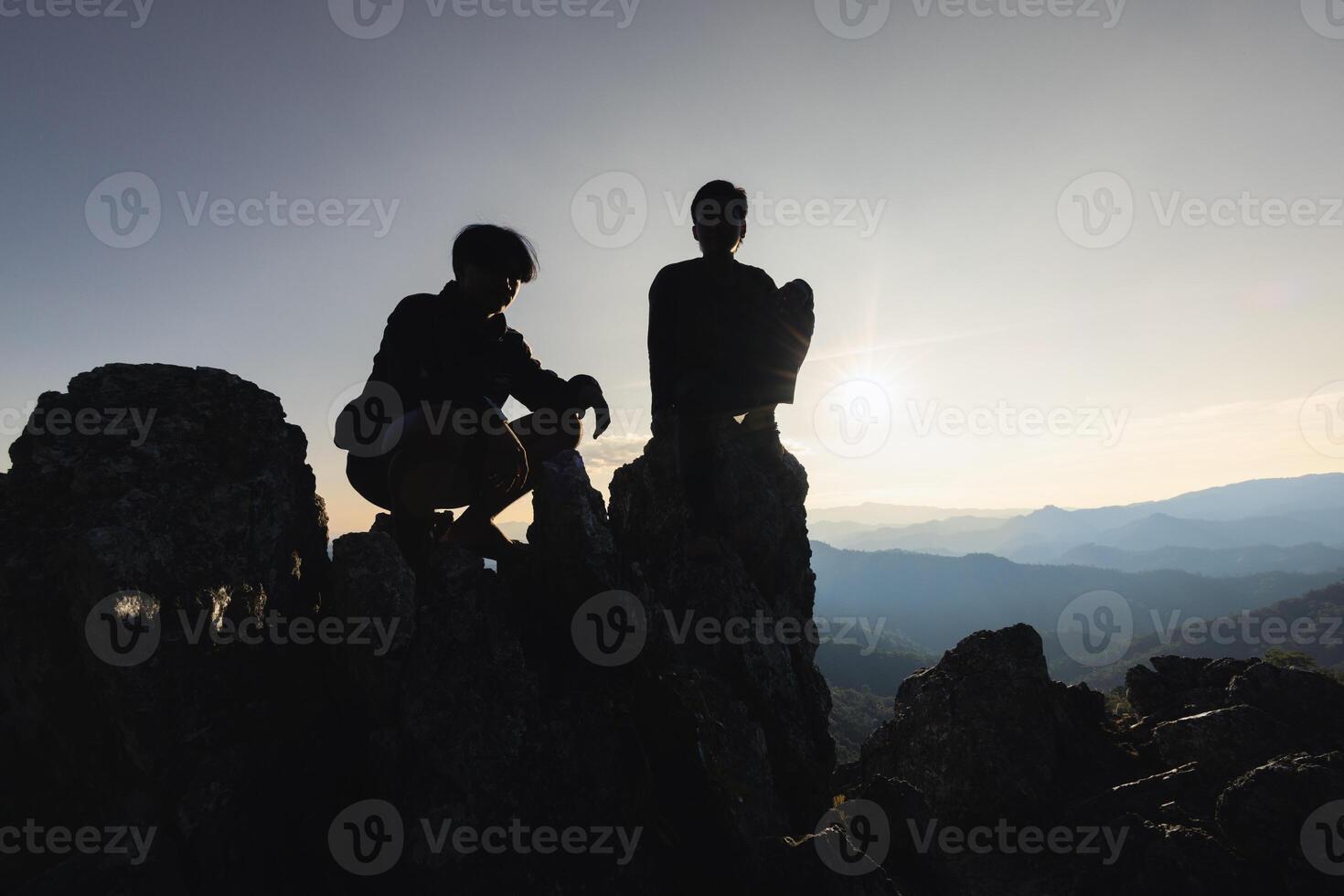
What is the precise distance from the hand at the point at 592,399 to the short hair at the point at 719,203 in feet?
12.6

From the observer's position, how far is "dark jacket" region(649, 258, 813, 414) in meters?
10.0

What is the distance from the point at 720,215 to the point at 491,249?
14.1 ft

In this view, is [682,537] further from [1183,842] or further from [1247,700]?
[1247,700]

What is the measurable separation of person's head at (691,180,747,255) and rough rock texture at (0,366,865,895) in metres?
5.04

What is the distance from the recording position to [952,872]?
327 inches

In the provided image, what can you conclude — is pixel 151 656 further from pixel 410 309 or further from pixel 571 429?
pixel 571 429

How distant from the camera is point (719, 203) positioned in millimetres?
9789

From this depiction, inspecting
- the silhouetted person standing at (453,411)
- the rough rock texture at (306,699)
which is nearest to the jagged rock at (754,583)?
the rough rock texture at (306,699)

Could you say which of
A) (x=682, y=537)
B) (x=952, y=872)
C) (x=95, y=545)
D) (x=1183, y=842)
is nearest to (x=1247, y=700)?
(x=1183, y=842)

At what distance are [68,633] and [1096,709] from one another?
1546cm

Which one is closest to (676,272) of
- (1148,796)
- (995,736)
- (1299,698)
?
(995,736)

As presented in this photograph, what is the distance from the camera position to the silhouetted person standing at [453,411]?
6535mm

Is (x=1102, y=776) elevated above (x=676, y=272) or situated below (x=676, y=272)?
below

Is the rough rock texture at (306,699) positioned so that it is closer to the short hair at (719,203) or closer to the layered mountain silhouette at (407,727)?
the layered mountain silhouette at (407,727)
